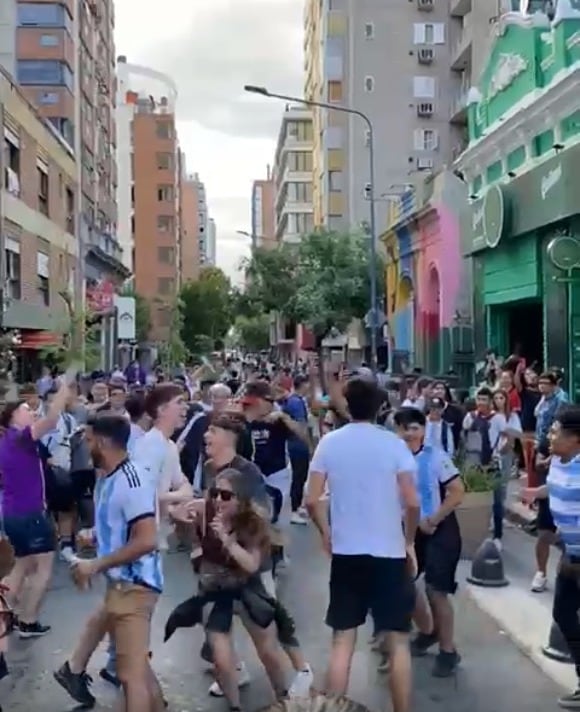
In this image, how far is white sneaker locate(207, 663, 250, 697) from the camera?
6823mm

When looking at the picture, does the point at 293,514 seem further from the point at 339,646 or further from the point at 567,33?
the point at 567,33

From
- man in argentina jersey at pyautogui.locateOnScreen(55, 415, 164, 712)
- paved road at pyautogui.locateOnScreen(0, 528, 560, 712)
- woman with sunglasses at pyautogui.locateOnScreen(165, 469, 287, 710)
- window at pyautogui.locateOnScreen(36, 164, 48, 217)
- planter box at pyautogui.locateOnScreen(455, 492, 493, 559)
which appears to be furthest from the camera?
window at pyautogui.locateOnScreen(36, 164, 48, 217)

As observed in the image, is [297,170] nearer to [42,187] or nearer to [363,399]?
[42,187]

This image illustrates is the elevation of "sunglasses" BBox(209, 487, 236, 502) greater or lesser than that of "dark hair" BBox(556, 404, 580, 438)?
lesser

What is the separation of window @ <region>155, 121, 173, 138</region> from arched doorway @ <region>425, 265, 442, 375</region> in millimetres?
71053

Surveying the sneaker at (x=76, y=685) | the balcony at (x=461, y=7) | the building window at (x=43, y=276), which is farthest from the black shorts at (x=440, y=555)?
the balcony at (x=461, y=7)

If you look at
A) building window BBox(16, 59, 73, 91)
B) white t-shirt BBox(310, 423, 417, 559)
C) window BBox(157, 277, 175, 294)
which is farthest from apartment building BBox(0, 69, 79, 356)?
window BBox(157, 277, 175, 294)

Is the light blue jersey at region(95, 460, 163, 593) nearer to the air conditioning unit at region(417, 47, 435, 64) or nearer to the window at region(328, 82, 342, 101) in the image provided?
the air conditioning unit at region(417, 47, 435, 64)

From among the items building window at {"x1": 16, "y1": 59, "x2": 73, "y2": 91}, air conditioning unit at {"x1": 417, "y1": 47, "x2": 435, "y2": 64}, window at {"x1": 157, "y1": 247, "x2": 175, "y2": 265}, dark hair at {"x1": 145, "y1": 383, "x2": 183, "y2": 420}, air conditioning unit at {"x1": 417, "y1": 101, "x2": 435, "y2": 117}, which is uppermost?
air conditioning unit at {"x1": 417, "y1": 47, "x2": 435, "y2": 64}

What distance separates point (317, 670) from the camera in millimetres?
7434

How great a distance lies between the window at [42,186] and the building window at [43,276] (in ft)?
5.03

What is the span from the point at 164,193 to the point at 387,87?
41.6 meters

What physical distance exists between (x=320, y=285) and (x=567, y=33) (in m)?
27.8

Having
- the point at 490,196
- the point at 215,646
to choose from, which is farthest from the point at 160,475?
the point at 490,196
